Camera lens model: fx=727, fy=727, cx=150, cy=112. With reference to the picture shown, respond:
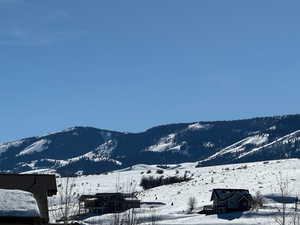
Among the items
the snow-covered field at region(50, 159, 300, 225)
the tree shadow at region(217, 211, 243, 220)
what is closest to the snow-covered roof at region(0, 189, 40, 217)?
the snow-covered field at region(50, 159, 300, 225)

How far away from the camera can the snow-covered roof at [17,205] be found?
27.9 ft

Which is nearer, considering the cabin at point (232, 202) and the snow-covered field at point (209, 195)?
the snow-covered field at point (209, 195)

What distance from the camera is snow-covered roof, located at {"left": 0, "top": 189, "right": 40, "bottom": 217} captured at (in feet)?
27.9

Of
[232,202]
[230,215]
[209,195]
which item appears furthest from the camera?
[209,195]

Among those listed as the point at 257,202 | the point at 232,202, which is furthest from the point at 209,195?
the point at 257,202

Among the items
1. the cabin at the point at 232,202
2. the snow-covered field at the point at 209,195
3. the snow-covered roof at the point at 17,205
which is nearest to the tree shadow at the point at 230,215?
the snow-covered field at the point at 209,195

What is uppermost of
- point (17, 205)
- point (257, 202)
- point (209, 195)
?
point (209, 195)

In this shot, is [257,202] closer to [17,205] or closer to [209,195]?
[209,195]

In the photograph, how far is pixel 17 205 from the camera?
867 cm

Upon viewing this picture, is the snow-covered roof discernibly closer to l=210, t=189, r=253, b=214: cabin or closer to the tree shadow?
the tree shadow

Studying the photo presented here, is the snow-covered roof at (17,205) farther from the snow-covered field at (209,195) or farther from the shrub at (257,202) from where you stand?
the shrub at (257,202)

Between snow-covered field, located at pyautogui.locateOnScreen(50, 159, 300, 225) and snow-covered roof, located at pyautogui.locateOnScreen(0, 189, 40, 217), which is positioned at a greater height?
snow-covered field, located at pyautogui.locateOnScreen(50, 159, 300, 225)

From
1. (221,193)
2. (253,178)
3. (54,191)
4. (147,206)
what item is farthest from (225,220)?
(54,191)

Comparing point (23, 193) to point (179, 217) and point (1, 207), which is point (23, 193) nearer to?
point (1, 207)
